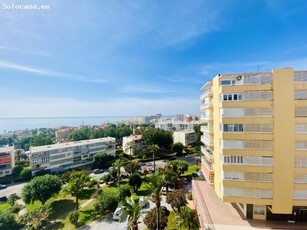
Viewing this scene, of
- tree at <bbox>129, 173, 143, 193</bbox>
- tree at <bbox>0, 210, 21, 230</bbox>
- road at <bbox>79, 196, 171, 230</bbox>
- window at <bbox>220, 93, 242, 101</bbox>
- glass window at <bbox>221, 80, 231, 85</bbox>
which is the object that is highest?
glass window at <bbox>221, 80, 231, 85</bbox>

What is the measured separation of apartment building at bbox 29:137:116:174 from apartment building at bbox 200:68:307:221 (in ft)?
204

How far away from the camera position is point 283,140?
24609 mm

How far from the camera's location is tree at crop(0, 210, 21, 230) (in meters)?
32.6

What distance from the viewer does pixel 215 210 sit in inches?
1150

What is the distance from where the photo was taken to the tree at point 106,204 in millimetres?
37394

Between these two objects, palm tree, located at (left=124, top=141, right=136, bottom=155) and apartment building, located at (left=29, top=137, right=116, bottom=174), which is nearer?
apartment building, located at (left=29, top=137, right=116, bottom=174)

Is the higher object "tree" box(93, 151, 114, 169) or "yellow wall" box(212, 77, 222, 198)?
"yellow wall" box(212, 77, 222, 198)

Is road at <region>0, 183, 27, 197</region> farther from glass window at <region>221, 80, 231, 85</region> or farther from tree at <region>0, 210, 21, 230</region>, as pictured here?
glass window at <region>221, 80, 231, 85</region>

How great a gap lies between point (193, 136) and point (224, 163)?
78.7m

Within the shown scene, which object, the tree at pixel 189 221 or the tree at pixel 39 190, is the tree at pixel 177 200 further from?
the tree at pixel 39 190

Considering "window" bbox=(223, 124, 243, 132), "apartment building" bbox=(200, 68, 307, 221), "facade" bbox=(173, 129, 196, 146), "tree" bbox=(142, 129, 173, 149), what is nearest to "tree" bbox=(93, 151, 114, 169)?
"tree" bbox=(142, 129, 173, 149)

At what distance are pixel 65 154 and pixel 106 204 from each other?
43912 mm

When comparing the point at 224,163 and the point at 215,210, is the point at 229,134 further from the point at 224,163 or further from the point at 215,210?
the point at 215,210

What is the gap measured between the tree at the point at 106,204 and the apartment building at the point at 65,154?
40003 millimetres
